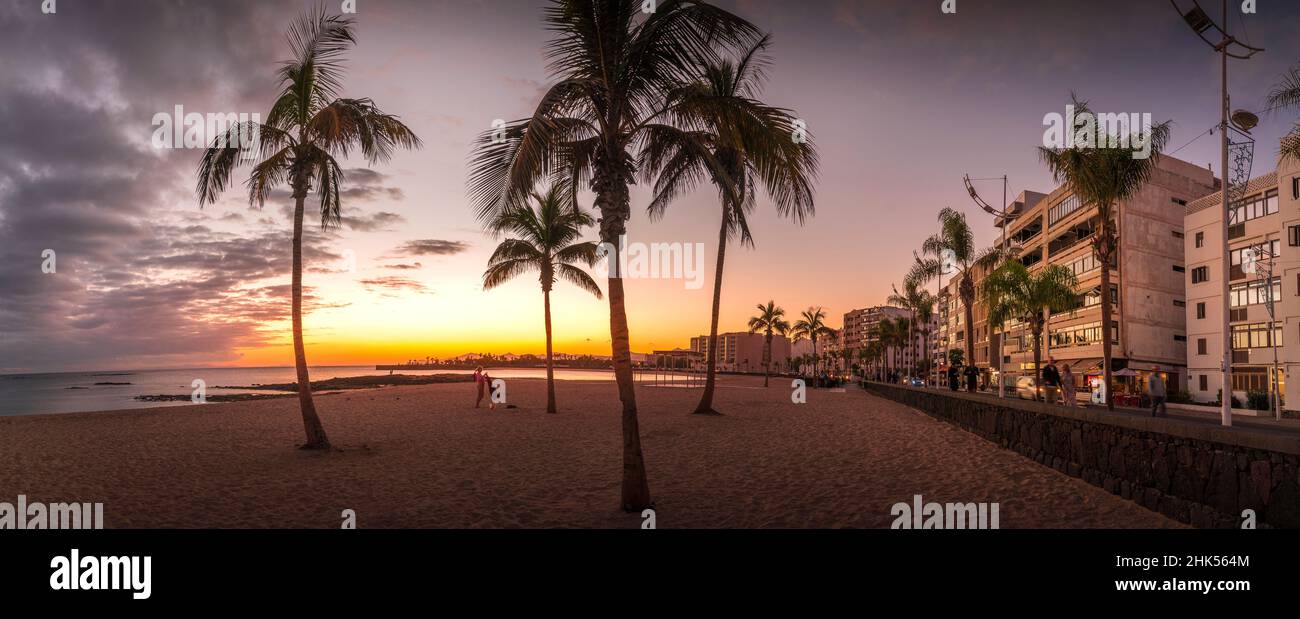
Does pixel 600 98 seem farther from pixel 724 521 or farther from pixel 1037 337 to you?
pixel 1037 337

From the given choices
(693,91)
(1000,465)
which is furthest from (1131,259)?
(693,91)

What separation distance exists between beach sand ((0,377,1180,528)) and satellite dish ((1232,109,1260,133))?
1555cm

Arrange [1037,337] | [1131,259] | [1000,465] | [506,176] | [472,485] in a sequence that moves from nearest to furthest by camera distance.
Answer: [506,176], [472,485], [1000,465], [1037,337], [1131,259]

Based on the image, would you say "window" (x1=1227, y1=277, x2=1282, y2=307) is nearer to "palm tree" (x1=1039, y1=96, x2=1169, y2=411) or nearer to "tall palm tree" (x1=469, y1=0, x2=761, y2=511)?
"palm tree" (x1=1039, y1=96, x2=1169, y2=411)

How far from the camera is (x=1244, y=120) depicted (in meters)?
21.0

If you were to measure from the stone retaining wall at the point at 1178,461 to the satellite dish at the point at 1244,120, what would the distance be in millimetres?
16029

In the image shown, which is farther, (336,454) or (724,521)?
(336,454)

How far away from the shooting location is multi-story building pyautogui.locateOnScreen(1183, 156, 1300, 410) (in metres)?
36.7

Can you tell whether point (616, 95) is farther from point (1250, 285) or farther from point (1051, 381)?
point (1250, 285)

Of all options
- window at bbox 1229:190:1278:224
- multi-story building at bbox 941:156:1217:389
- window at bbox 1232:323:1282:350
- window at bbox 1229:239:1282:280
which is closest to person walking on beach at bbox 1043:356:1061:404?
multi-story building at bbox 941:156:1217:389

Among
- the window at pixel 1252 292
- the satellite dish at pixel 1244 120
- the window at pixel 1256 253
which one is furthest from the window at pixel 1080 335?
the satellite dish at pixel 1244 120

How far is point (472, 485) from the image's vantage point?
421 inches

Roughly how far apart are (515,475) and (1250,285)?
54316 mm
